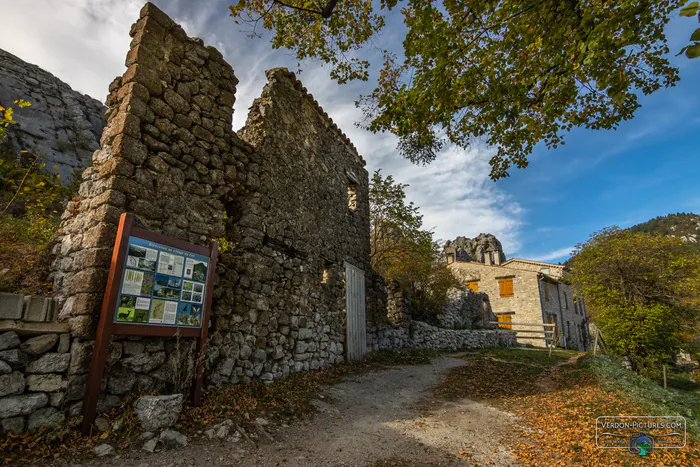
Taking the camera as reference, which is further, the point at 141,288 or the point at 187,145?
the point at 187,145

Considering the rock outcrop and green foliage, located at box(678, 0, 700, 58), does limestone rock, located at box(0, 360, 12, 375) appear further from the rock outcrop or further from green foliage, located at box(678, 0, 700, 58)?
the rock outcrop

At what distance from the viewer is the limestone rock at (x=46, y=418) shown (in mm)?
2888

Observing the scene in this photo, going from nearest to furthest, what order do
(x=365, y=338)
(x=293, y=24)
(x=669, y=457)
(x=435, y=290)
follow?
(x=669, y=457) < (x=293, y=24) < (x=365, y=338) < (x=435, y=290)

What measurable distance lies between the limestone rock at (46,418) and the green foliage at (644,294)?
52.2ft

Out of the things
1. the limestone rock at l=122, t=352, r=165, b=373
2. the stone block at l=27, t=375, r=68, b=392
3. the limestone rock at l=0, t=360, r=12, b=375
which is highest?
the limestone rock at l=0, t=360, r=12, b=375

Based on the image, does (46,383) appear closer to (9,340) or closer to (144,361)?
(9,340)

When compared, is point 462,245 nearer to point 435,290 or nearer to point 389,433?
point 435,290

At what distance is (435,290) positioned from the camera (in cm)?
1694

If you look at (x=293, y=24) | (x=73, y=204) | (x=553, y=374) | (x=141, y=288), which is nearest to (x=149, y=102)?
(x=73, y=204)

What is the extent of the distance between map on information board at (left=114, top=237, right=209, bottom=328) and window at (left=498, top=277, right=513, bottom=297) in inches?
975

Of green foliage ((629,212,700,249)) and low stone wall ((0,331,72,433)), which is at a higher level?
green foliage ((629,212,700,249))

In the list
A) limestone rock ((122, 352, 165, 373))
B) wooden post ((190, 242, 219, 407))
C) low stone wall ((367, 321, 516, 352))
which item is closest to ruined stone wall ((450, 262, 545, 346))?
low stone wall ((367, 321, 516, 352))

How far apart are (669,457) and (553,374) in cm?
563

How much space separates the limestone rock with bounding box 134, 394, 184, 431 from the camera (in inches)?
131
